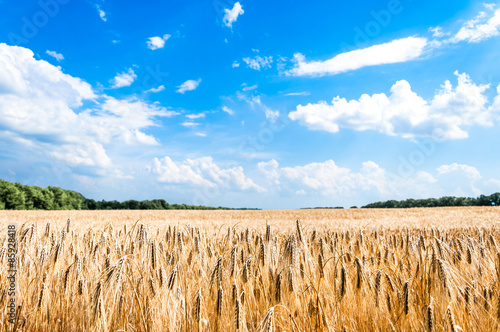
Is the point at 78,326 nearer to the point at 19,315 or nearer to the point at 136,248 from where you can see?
the point at 19,315

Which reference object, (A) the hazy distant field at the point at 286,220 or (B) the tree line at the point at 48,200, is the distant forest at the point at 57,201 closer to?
(B) the tree line at the point at 48,200

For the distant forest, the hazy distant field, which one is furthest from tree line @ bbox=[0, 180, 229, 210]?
the hazy distant field

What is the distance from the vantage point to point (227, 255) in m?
3.82

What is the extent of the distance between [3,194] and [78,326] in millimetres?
70660

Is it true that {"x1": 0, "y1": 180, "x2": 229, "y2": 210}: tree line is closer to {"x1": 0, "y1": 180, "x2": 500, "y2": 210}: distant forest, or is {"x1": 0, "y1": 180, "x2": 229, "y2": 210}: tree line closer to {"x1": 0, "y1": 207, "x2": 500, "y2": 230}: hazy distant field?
{"x1": 0, "y1": 180, "x2": 500, "y2": 210}: distant forest

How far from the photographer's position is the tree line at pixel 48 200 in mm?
58344

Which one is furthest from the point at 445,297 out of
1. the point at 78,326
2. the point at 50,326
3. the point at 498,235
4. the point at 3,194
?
the point at 3,194

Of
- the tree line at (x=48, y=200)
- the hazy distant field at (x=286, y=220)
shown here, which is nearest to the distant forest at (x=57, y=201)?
Answer: the tree line at (x=48, y=200)

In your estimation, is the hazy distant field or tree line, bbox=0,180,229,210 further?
tree line, bbox=0,180,229,210

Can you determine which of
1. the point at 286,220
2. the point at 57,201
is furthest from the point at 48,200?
the point at 286,220

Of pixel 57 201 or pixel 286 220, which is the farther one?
pixel 57 201

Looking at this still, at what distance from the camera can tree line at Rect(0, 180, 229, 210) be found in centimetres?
5834

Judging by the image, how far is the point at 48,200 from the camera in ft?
227

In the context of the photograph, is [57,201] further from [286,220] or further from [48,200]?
[286,220]
